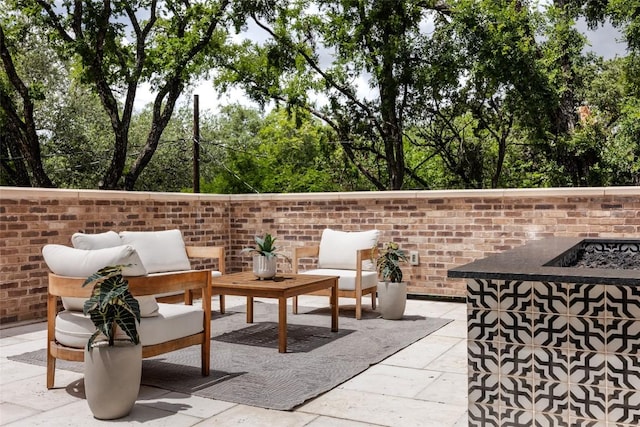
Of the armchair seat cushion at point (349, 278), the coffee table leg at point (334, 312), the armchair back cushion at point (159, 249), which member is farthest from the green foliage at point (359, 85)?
the armchair back cushion at point (159, 249)

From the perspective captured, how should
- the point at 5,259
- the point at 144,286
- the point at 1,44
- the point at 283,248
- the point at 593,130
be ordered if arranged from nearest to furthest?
the point at 144,286
the point at 5,259
the point at 283,248
the point at 593,130
the point at 1,44

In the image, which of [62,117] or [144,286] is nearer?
[144,286]

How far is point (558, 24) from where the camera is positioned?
41.0 feet

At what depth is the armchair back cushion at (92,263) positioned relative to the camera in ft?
10.7

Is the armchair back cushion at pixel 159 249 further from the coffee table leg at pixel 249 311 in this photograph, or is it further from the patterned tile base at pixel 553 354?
the patterned tile base at pixel 553 354

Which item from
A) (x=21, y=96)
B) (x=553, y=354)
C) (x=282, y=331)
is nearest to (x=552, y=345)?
(x=553, y=354)

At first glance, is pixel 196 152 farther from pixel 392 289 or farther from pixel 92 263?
pixel 92 263

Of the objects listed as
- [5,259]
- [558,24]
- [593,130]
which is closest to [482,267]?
[5,259]

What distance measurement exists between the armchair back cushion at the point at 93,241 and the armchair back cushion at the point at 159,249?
0.49 metres

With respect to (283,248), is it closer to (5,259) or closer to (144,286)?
(5,259)

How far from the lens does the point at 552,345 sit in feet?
6.95

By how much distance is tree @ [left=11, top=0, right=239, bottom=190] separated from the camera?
1383cm

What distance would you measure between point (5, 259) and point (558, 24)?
37.8 feet

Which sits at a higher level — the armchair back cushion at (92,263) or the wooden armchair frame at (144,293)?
the armchair back cushion at (92,263)
